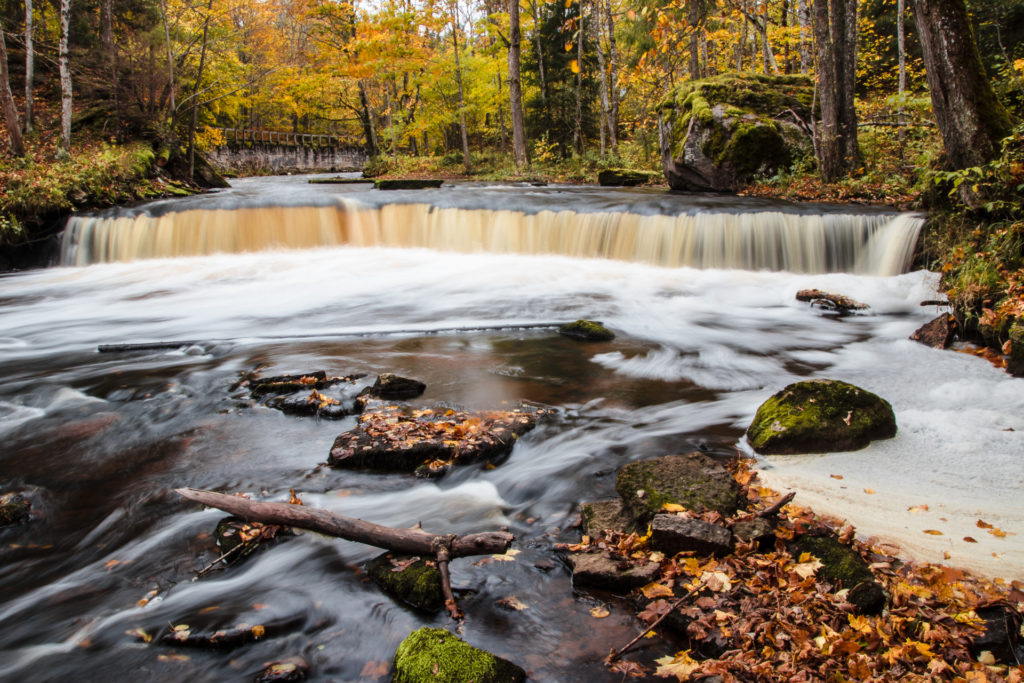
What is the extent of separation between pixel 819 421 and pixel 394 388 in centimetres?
374

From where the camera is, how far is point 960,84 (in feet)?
26.9

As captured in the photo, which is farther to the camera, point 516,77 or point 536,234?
point 516,77

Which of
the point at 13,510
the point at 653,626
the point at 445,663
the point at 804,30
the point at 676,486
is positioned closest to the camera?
the point at 445,663

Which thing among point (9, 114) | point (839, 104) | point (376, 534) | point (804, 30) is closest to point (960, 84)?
point (839, 104)

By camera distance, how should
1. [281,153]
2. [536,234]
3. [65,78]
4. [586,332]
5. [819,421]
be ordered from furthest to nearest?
[281,153]
[65,78]
[536,234]
[586,332]
[819,421]

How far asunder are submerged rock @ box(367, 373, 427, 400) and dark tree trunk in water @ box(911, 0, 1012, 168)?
26.7 ft

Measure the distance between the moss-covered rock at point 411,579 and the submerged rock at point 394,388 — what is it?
2.66 meters

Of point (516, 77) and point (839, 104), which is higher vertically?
point (516, 77)

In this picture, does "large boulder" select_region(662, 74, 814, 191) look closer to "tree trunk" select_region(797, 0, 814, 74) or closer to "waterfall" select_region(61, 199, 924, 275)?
"tree trunk" select_region(797, 0, 814, 74)

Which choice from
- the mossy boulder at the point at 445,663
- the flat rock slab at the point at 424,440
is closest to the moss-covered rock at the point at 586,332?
the flat rock slab at the point at 424,440

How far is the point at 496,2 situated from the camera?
29984 mm

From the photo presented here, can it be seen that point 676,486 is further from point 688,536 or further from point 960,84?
point 960,84

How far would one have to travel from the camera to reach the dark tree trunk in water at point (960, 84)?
799cm

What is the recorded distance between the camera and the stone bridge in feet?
119
